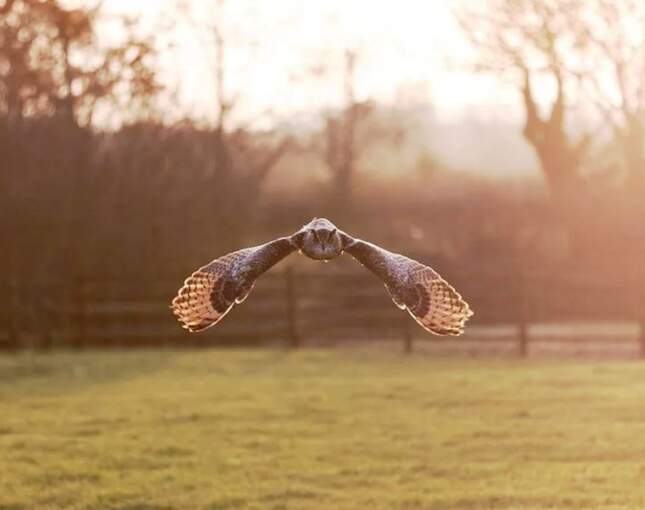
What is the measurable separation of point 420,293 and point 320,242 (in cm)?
65

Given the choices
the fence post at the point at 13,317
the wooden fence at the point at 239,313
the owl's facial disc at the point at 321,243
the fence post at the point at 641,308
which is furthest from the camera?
the fence post at the point at 13,317

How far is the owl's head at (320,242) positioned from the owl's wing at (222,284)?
0.34 ft

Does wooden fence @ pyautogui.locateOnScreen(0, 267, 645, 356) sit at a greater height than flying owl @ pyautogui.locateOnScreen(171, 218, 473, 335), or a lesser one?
lesser

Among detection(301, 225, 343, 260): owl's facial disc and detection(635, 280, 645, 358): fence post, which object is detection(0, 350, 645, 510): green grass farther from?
detection(301, 225, 343, 260): owl's facial disc

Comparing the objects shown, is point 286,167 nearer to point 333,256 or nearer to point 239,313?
point 239,313

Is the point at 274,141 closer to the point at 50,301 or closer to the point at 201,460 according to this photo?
the point at 50,301

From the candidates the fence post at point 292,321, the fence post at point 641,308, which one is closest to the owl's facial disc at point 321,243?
the fence post at point 641,308

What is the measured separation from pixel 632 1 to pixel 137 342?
2208 cm

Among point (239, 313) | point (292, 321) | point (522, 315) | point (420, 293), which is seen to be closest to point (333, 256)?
point (420, 293)

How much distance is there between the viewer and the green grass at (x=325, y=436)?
12.5 meters

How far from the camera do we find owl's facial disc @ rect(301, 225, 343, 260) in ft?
24.4

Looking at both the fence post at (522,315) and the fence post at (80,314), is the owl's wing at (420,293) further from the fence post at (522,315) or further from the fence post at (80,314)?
the fence post at (80,314)

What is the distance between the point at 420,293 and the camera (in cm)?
780

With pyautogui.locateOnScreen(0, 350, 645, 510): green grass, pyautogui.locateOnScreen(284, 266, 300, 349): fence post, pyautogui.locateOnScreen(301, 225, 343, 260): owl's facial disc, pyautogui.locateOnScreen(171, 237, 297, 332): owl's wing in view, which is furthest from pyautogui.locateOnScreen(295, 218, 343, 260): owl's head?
pyautogui.locateOnScreen(284, 266, 300, 349): fence post
